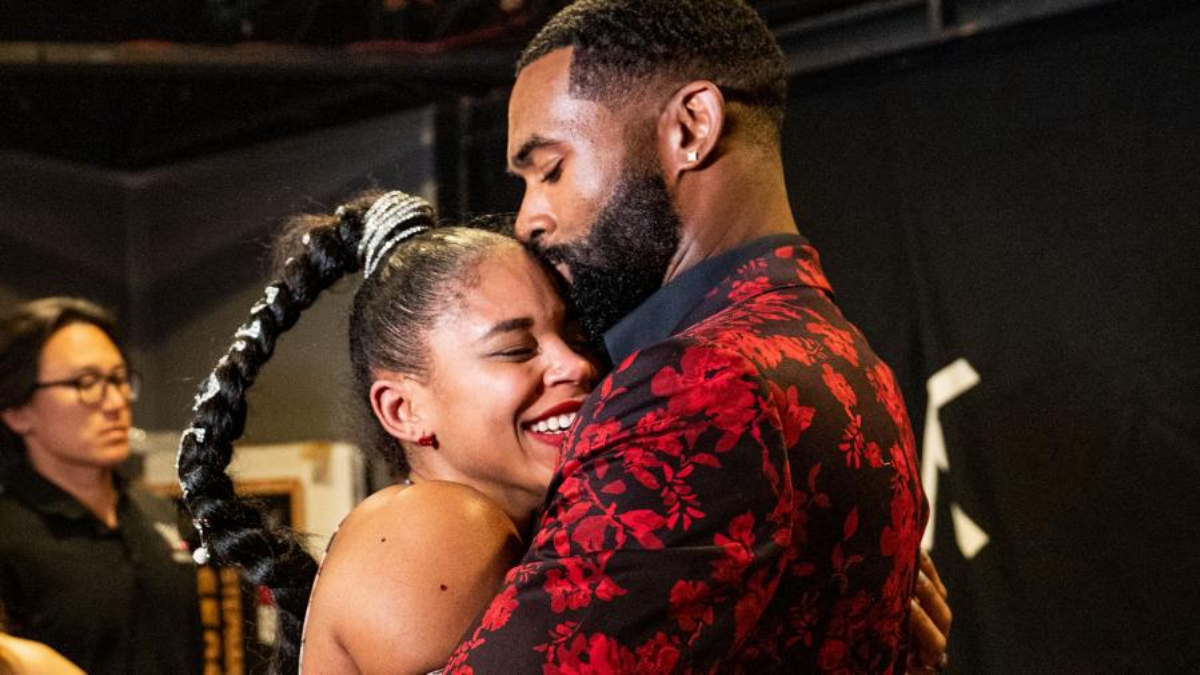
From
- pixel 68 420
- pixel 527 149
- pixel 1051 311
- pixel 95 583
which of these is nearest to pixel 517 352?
pixel 527 149

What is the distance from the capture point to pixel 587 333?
195 centimetres

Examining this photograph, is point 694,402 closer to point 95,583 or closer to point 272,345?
point 272,345

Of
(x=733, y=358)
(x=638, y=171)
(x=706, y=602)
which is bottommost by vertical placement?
(x=706, y=602)

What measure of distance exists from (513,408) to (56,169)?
3839mm

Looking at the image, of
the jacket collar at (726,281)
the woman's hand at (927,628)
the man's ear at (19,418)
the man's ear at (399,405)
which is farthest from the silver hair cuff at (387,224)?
the man's ear at (19,418)

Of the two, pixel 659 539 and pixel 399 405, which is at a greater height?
pixel 399 405

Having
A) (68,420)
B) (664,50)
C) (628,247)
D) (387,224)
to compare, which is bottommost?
(68,420)

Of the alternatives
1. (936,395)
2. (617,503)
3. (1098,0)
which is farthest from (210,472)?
(1098,0)

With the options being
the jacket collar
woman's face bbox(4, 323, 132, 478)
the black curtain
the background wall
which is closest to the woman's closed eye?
the jacket collar

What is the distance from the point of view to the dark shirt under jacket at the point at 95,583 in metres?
3.50

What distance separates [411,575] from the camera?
5.28 ft

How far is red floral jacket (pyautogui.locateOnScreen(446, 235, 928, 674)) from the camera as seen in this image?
1260 mm

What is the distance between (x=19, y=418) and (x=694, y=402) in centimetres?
302

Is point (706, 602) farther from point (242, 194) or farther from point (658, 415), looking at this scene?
point (242, 194)
